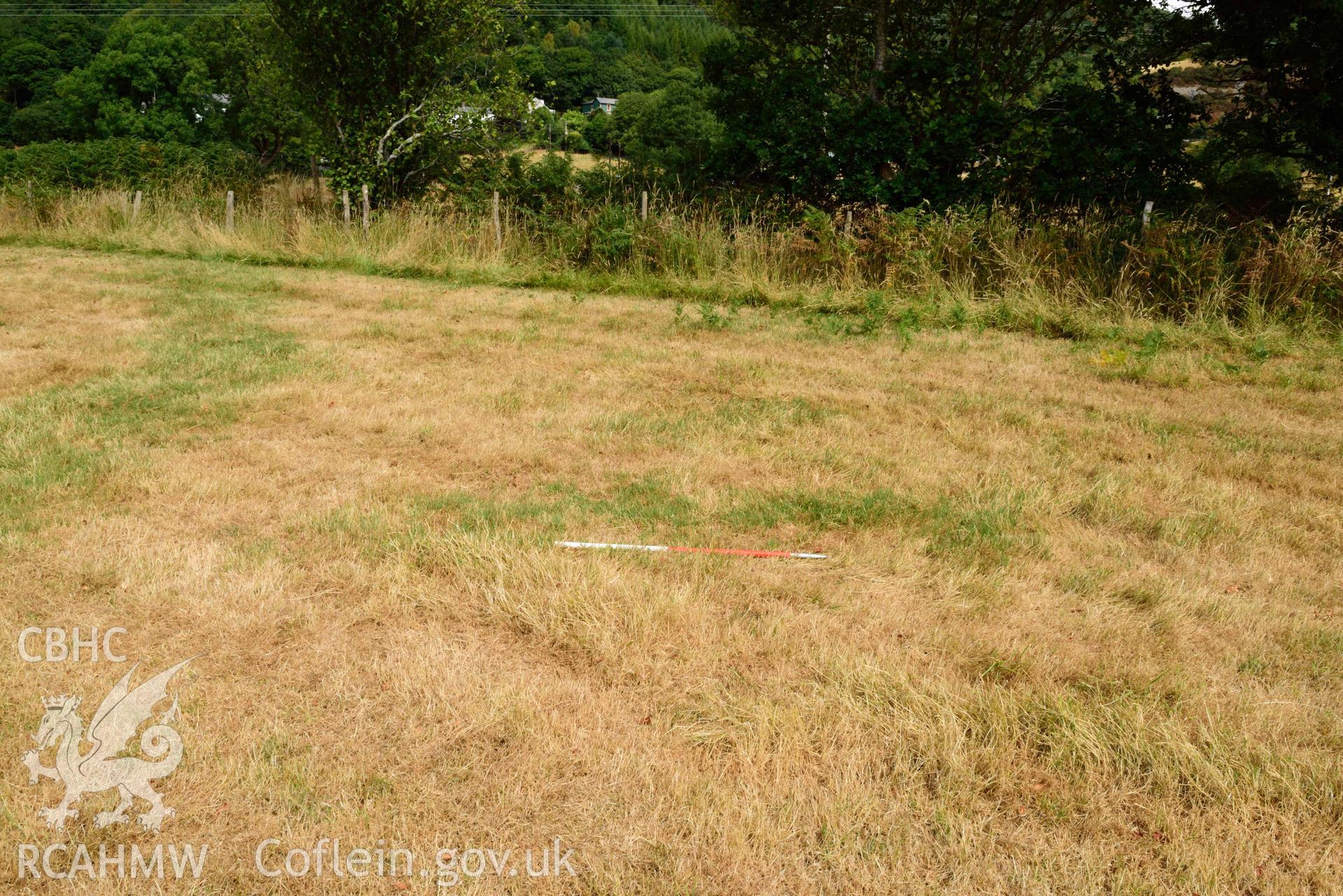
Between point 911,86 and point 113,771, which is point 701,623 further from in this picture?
point 911,86

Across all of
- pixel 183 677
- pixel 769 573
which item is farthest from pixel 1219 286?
pixel 183 677

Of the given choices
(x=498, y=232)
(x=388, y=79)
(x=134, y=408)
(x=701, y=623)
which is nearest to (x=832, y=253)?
(x=498, y=232)

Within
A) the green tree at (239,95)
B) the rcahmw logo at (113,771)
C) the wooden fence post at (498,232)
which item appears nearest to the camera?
the rcahmw logo at (113,771)

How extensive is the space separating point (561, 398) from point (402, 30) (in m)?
11.9

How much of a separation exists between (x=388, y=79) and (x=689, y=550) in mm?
14394

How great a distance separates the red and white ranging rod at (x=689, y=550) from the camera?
367cm

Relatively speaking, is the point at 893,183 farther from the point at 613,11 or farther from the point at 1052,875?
the point at 613,11

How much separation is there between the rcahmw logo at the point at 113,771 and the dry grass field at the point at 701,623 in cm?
4

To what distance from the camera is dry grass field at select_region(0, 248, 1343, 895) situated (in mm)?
2248

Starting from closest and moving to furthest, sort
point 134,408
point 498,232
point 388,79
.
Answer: point 134,408 → point 498,232 → point 388,79

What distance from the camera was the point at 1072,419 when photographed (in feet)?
18.8

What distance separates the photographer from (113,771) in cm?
238

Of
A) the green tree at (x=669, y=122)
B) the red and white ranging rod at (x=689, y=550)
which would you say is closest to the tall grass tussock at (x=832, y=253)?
the red and white ranging rod at (x=689, y=550)

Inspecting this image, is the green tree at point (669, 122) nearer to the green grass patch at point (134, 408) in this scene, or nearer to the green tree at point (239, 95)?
the green grass patch at point (134, 408)
